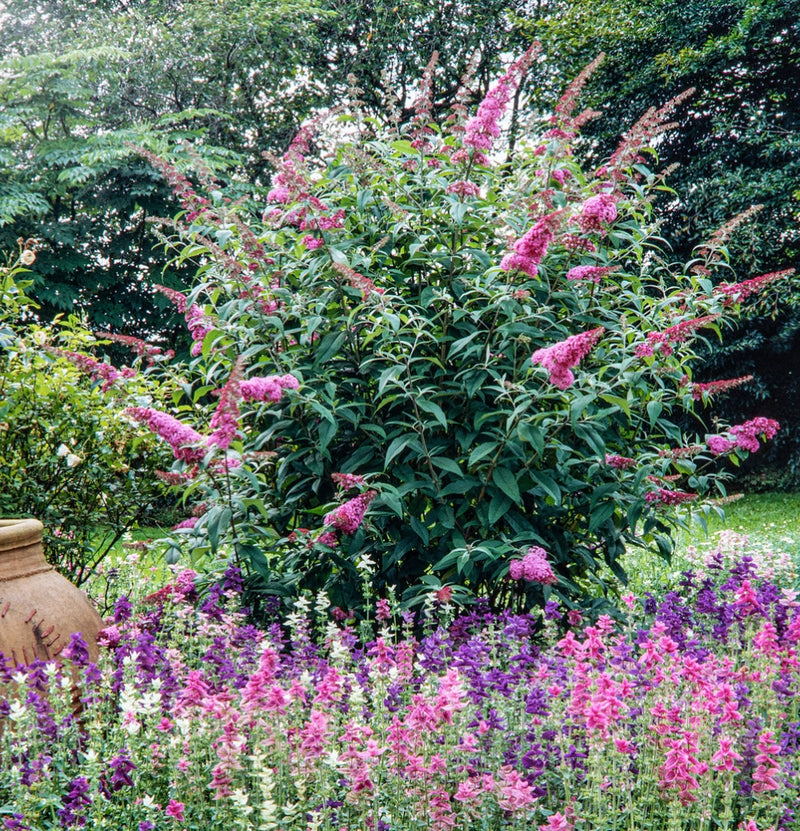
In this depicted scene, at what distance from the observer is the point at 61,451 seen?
13.6 ft

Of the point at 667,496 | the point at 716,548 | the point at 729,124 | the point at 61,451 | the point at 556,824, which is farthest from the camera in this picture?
the point at 729,124

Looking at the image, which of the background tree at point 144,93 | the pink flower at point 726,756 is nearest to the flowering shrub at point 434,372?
the pink flower at point 726,756

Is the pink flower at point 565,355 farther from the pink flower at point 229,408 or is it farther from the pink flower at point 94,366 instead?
the pink flower at point 94,366

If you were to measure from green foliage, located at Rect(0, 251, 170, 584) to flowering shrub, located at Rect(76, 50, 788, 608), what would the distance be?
2.32 ft

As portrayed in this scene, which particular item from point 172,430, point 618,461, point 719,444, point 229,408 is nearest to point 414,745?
point 229,408

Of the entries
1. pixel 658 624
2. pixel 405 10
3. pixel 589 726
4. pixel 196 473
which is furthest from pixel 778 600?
pixel 405 10

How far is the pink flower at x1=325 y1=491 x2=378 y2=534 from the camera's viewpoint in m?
3.16

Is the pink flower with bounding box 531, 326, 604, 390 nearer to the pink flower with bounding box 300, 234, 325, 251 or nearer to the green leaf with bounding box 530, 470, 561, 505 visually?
the green leaf with bounding box 530, 470, 561, 505

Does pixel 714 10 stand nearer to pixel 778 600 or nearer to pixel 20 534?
pixel 778 600

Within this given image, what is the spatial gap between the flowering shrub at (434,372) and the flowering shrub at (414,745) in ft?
2.37

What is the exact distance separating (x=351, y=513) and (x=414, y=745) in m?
1.07

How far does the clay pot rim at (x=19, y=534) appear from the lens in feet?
10.8

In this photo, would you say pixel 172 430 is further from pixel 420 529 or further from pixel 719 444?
pixel 719 444

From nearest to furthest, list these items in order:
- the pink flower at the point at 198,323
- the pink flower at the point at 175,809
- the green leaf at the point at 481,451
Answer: the pink flower at the point at 175,809, the green leaf at the point at 481,451, the pink flower at the point at 198,323
